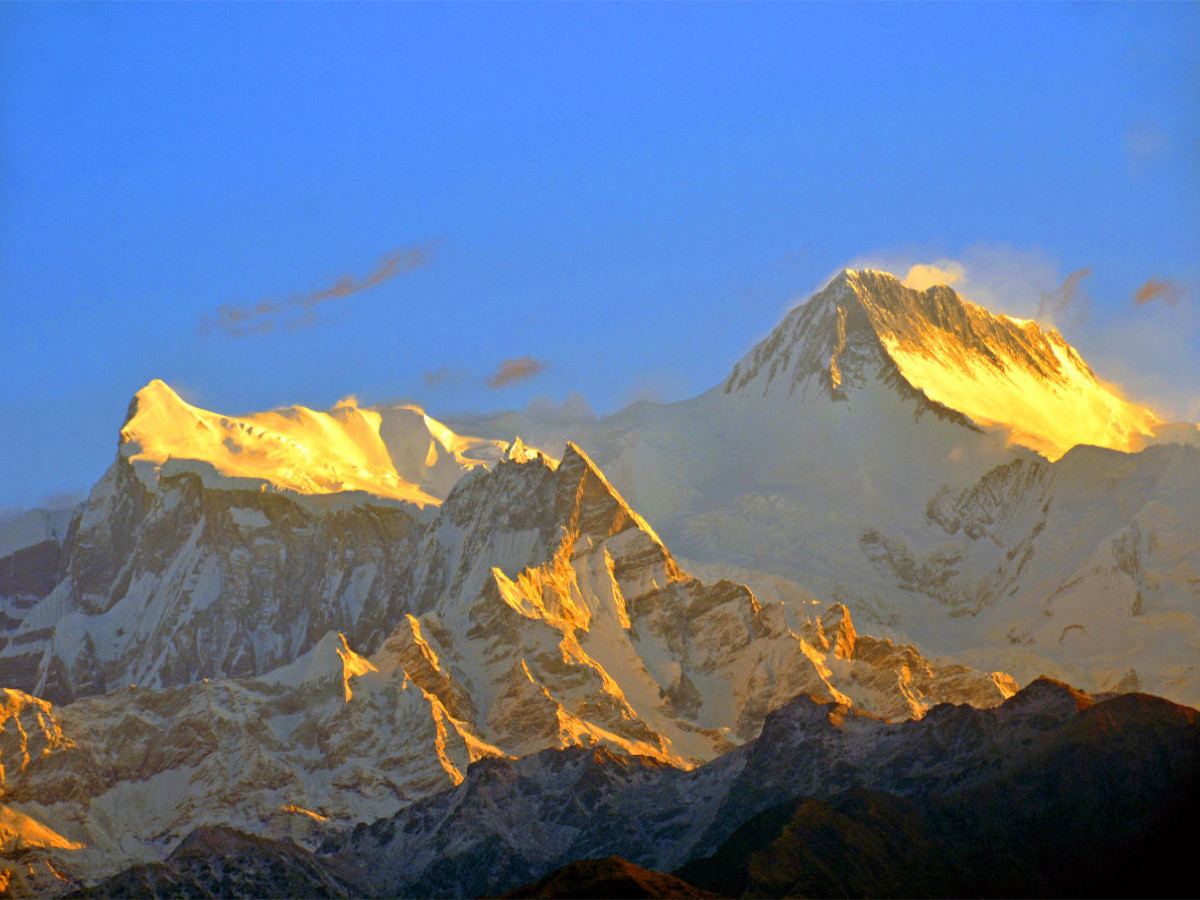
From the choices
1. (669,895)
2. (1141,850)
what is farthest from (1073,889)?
(669,895)

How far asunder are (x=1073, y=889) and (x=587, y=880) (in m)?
36.8

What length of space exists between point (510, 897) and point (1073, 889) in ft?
140

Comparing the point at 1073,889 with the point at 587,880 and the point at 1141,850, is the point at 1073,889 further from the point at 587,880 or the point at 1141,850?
the point at 587,880

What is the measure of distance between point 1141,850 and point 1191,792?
228 inches

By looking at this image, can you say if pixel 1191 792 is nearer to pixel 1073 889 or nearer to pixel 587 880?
pixel 1073 889

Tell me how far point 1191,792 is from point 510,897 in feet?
168

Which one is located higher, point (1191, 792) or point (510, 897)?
point (1191, 792)

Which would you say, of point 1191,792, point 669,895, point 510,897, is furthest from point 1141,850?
point 510,897

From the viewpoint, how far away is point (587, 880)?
198000mm

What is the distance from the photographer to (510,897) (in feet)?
653

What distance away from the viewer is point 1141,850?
19525 cm

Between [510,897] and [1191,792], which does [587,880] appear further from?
[1191,792]

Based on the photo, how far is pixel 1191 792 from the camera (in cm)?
19375

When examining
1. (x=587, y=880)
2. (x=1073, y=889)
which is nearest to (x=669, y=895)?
(x=587, y=880)
